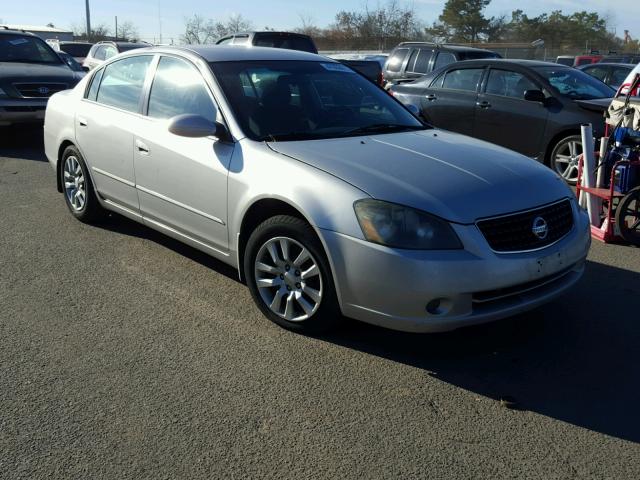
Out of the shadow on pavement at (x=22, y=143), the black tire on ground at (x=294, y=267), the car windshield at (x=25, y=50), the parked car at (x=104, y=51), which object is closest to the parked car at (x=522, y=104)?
the black tire on ground at (x=294, y=267)

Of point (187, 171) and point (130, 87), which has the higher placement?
point (130, 87)

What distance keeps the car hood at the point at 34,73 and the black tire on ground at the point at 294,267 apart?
7913 mm

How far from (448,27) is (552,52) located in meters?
21.1

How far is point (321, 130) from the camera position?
14.6 feet

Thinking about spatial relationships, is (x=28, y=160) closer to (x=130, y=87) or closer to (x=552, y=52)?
(x=130, y=87)

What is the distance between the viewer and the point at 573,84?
28.8ft

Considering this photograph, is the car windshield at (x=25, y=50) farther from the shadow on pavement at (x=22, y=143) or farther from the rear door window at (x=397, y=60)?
the rear door window at (x=397, y=60)

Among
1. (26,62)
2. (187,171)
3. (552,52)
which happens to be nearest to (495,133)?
(187,171)

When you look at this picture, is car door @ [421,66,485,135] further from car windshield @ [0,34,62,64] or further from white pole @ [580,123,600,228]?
car windshield @ [0,34,62,64]

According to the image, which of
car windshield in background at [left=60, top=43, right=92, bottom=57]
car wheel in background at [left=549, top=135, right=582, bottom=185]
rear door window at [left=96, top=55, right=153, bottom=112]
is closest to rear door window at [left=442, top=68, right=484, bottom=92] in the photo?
car wheel in background at [left=549, top=135, right=582, bottom=185]

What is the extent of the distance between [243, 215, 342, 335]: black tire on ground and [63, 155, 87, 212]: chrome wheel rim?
8.30ft

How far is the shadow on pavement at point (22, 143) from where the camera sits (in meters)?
10.0

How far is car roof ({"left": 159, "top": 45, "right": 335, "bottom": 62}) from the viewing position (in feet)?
15.7

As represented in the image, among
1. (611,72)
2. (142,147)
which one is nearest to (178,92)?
(142,147)
